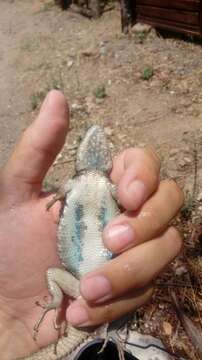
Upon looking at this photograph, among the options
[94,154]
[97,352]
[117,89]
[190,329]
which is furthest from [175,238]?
[117,89]

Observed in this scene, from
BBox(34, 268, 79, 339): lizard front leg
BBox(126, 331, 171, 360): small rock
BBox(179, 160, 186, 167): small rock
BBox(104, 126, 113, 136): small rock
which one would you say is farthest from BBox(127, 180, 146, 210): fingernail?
BBox(104, 126, 113, 136): small rock

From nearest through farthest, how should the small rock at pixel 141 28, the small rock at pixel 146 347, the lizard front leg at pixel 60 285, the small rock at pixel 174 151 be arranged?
the lizard front leg at pixel 60 285
the small rock at pixel 146 347
the small rock at pixel 174 151
the small rock at pixel 141 28

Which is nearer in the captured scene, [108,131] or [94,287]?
[94,287]

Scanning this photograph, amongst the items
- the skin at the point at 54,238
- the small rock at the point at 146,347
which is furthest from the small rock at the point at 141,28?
the skin at the point at 54,238

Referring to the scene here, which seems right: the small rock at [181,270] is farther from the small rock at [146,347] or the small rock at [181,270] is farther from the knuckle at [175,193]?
the knuckle at [175,193]

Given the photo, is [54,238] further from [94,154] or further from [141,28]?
[141,28]

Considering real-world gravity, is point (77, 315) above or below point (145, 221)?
below

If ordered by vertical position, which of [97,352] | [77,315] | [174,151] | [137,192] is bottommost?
[174,151]
